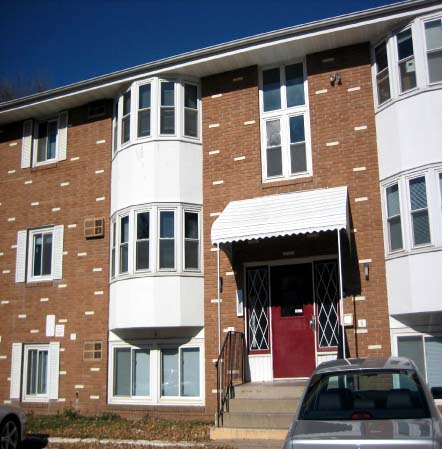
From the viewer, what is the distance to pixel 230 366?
1238 centimetres

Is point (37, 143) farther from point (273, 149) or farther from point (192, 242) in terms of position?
point (273, 149)

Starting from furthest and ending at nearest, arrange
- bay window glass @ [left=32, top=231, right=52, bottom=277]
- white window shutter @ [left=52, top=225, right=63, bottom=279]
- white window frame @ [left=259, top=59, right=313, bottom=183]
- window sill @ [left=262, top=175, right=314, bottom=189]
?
bay window glass @ [left=32, top=231, right=52, bottom=277] < white window shutter @ [left=52, top=225, right=63, bottom=279] < white window frame @ [left=259, top=59, right=313, bottom=183] < window sill @ [left=262, top=175, right=314, bottom=189]

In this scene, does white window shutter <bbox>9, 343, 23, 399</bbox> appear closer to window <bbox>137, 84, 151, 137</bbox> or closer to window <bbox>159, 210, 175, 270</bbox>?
window <bbox>159, 210, 175, 270</bbox>

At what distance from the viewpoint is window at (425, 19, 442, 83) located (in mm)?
11969

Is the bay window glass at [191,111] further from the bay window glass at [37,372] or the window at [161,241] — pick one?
the bay window glass at [37,372]

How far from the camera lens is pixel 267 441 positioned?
32.8ft

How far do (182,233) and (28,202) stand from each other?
17.1 ft

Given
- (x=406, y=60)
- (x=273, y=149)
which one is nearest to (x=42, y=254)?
(x=273, y=149)

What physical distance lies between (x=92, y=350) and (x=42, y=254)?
318 cm

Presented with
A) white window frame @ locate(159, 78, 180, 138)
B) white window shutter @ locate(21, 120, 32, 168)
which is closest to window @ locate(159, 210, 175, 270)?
white window frame @ locate(159, 78, 180, 138)

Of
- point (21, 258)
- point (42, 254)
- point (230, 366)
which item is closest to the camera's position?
point (230, 366)

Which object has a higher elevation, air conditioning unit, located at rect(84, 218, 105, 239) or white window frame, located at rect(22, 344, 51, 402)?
air conditioning unit, located at rect(84, 218, 105, 239)

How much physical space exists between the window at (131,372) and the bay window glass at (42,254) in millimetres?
3175

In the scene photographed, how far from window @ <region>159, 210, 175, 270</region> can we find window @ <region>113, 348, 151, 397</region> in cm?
216
